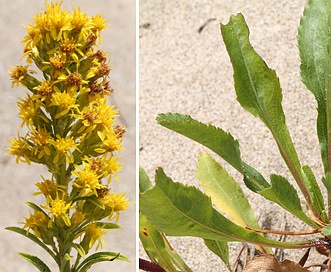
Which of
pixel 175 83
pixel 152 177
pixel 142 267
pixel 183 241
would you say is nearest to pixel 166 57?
pixel 175 83

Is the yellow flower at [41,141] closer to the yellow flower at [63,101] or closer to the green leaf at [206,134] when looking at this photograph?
the yellow flower at [63,101]

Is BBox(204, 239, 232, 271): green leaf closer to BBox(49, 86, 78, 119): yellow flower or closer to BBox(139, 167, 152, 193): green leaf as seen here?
BBox(139, 167, 152, 193): green leaf

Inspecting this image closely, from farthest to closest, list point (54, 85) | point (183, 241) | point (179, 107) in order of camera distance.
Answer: point (179, 107), point (183, 241), point (54, 85)

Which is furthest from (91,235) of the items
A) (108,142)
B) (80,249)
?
(108,142)

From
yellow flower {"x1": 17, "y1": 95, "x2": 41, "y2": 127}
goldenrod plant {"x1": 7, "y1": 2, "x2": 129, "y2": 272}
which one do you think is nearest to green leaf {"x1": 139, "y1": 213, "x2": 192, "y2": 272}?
goldenrod plant {"x1": 7, "y1": 2, "x2": 129, "y2": 272}

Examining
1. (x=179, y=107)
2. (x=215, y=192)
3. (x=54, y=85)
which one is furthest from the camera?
(x=179, y=107)

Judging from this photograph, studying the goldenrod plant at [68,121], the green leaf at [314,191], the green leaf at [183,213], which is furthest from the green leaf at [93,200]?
the green leaf at [314,191]

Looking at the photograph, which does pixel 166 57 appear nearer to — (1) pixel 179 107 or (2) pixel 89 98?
(1) pixel 179 107
